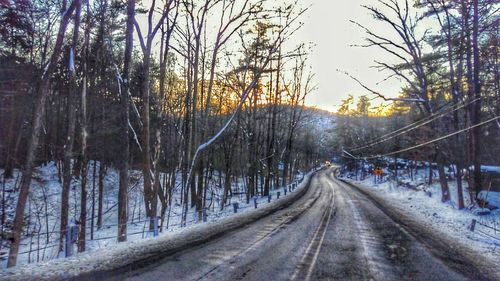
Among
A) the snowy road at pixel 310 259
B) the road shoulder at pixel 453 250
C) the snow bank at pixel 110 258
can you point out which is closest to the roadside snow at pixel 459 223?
the road shoulder at pixel 453 250

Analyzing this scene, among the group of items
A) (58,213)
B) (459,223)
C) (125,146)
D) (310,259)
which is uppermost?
(125,146)

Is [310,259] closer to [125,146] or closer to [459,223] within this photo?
[125,146]

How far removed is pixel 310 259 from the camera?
10375 millimetres

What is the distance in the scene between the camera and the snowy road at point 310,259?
337 inches

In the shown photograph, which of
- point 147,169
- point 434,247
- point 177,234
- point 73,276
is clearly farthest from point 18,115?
point 434,247

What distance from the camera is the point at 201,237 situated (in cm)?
1350

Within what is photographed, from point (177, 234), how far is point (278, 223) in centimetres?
504

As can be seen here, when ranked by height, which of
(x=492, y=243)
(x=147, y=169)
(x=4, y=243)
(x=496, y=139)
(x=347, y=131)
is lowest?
(x=4, y=243)

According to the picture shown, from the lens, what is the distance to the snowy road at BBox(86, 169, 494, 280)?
8562mm

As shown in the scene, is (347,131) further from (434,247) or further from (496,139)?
(434,247)

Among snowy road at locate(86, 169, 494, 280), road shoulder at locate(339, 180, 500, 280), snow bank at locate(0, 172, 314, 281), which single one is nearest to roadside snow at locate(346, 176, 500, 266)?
road shoulder at locate(339, 180, 500, 280)

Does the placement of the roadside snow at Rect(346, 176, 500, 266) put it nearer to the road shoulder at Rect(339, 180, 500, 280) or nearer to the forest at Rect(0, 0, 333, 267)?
the road shoulder at Rect(339, 180, 500, 280)

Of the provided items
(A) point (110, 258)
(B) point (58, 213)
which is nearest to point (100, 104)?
(B) point (58, 213)

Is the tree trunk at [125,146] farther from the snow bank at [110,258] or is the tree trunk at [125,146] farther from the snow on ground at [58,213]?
the snow bank at [110,258]
